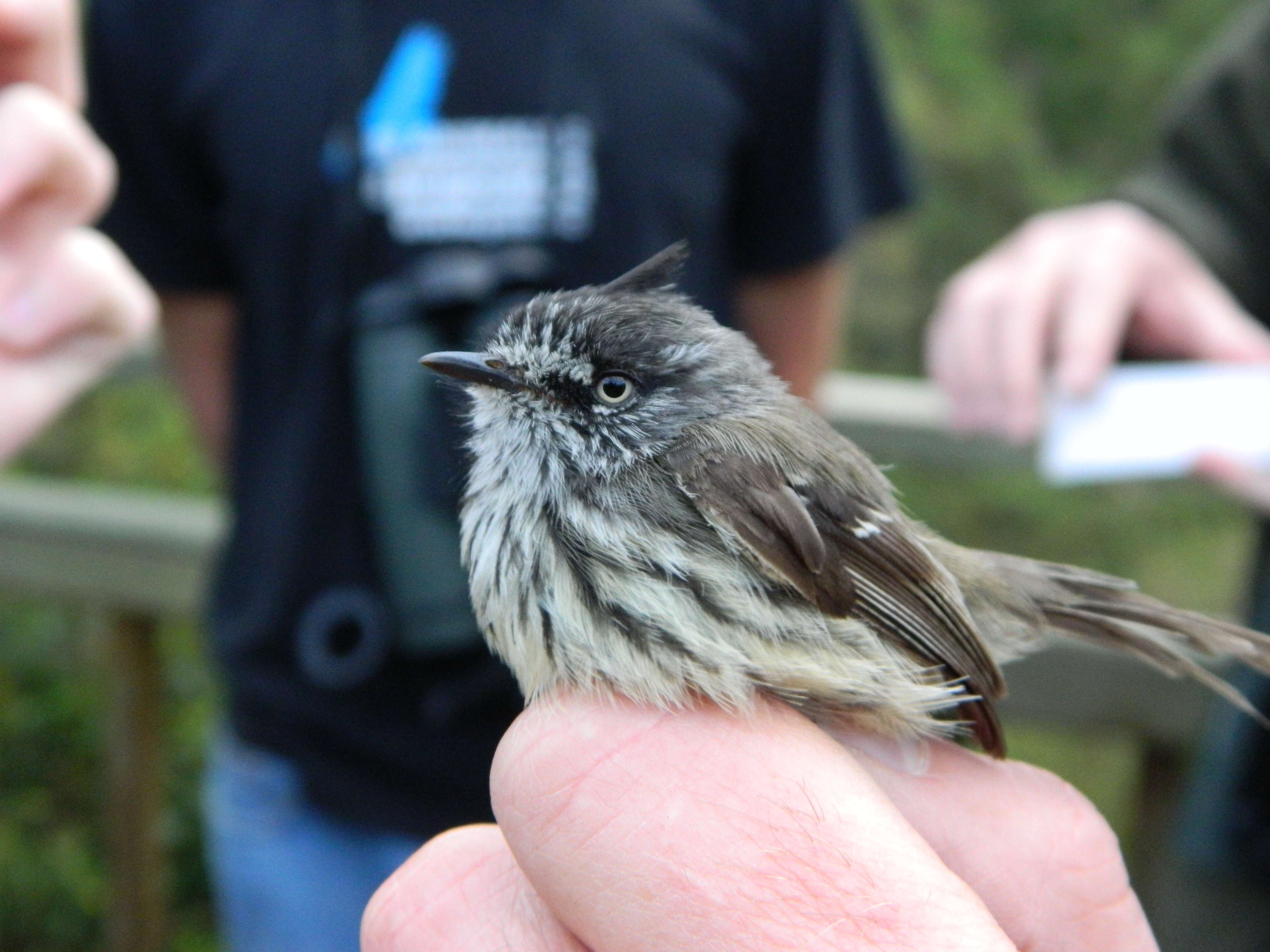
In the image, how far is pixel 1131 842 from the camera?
4.05 metres

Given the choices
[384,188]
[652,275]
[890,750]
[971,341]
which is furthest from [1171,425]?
[384,188]

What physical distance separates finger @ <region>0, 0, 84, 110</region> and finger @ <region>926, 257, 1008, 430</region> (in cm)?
222

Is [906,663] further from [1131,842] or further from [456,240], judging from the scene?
[1131,842]

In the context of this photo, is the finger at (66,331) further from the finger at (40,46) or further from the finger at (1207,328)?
the finger at (1207,328)

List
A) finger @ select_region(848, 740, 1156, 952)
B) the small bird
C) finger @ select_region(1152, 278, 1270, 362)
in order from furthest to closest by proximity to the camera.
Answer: finger @ select_region(1152, 278, 1270, 362) < finger @ select_region(848, 740, 1156, 952) < the small bird

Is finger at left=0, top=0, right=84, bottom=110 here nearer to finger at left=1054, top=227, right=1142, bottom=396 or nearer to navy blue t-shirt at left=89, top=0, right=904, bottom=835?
navy blue t-shirt at left=89, top=0, right=904, bottom=835

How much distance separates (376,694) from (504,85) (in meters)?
1.44

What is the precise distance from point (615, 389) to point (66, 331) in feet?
4.24

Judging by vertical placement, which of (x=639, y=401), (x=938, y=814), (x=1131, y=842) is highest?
(x=639, y=401)

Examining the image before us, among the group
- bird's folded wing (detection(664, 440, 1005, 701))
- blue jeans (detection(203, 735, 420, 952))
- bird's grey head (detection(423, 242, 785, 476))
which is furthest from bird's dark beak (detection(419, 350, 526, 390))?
blue jeans (detection(203, 735, 420, 952))

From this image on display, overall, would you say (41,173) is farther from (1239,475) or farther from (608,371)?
(1239,475)

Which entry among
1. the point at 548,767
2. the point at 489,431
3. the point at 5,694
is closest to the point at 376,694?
the point at 489,431

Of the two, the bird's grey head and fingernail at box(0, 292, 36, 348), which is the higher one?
the bird's grey head

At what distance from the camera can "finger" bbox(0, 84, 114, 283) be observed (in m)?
2.18
